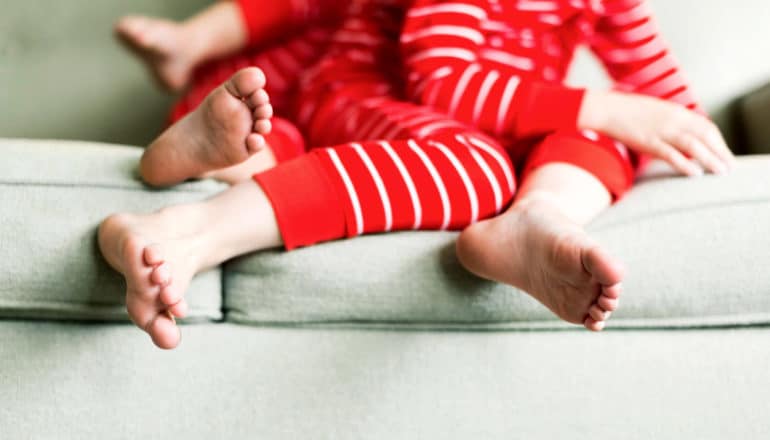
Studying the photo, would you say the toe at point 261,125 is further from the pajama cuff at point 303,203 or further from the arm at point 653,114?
the arm at point 653,114

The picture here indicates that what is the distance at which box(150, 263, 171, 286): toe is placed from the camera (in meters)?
0.49

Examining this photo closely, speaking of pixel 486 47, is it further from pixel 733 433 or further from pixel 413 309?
pixel 733 433

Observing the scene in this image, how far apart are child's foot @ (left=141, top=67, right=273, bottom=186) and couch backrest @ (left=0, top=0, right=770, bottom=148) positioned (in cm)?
58

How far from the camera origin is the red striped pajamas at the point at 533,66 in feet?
2.39

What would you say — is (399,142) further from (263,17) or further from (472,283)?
(263,17)

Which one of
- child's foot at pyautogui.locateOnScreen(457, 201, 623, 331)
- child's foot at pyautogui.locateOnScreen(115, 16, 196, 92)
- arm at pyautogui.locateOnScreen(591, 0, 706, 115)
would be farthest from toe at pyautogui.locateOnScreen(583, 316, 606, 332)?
child's foot at pyautogui.locateOnScreen(115, 16, 196, 92)

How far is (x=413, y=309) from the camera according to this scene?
1.97 ft

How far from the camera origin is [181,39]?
0.88 meters

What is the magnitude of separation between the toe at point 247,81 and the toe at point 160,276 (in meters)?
0.14

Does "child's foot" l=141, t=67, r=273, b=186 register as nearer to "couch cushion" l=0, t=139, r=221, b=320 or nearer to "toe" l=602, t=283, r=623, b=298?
"couch cushion" l=0, t=139, r=221, b=320

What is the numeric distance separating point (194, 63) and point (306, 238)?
0.42 meters

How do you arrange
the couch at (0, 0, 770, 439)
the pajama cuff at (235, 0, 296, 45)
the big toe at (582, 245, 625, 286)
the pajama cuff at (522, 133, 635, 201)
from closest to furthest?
the big toe at (582, 245, 625, 286) < the couch at (0, 0, 770, 439) < the pajama cuff at (522, 133, 635, 201) < the pajama cuff at (235, 0, 296, 45)

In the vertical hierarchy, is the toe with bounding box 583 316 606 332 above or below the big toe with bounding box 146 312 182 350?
above

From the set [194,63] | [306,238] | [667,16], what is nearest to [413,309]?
[306,238]
